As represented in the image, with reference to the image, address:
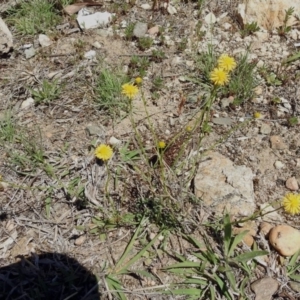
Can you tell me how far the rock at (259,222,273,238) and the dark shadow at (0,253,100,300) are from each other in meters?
1.07

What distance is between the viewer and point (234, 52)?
12.4ft

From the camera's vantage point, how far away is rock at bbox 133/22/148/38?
154 inches

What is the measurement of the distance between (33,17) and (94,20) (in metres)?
0.54

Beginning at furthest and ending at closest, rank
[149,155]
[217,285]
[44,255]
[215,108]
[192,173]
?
[215,108] < [149,155] < [192,173] < [44,255] < [217,285]

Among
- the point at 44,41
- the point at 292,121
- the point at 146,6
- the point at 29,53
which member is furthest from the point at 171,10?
the point at 292,121

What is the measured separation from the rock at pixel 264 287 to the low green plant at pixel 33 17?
2785 mm

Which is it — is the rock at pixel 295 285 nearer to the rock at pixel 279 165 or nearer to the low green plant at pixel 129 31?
the rock at pixel 279 165

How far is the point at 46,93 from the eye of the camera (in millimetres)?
3441

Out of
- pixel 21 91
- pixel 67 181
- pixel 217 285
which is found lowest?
pixel 217 285

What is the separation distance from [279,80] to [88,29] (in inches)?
69.0

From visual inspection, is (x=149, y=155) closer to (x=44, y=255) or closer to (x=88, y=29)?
(x=44, y=255)

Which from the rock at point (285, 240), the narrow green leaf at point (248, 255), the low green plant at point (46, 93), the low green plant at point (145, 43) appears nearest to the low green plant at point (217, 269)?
the narrow green leaf at point (248, 255)

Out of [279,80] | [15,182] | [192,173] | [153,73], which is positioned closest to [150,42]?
[153,73]

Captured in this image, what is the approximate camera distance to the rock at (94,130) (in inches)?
129
